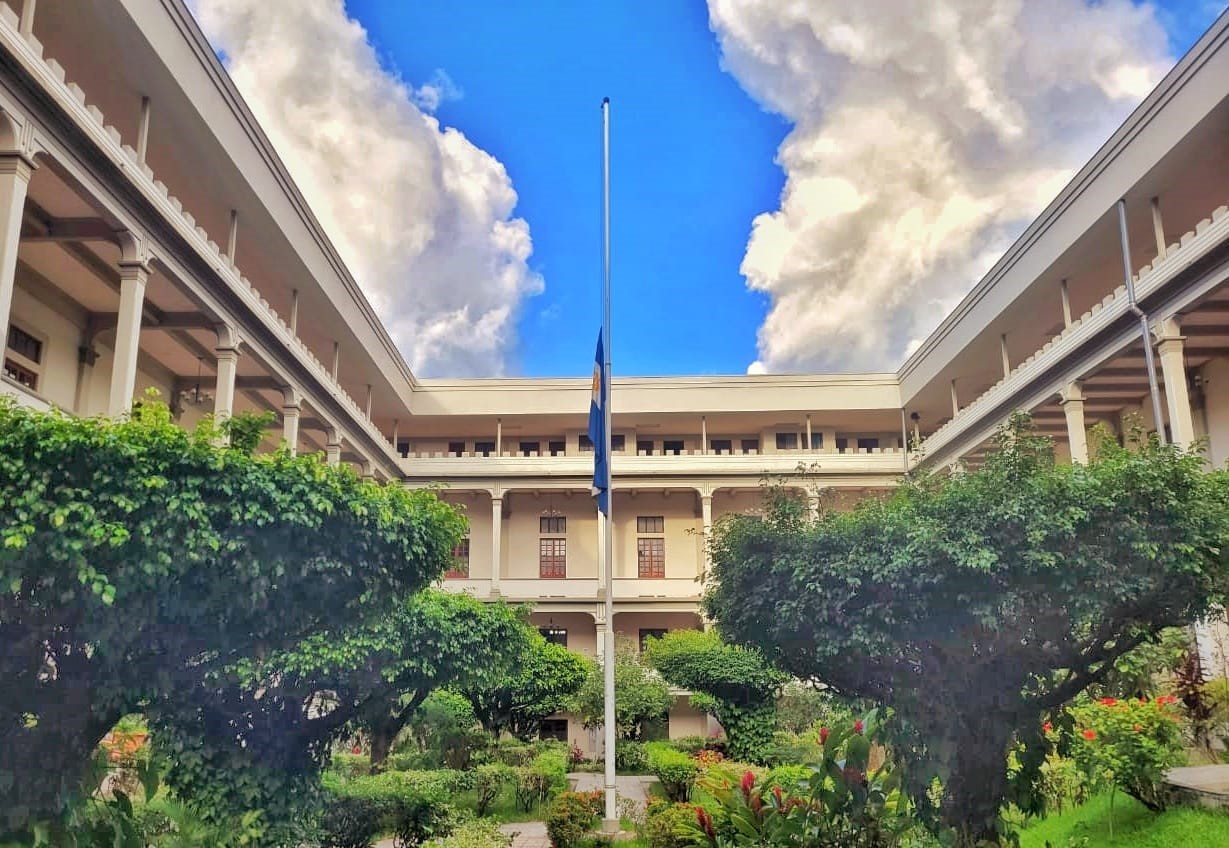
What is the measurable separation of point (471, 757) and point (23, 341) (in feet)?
38.2

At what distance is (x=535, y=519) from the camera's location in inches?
1332

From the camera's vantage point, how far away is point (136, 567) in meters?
5.74

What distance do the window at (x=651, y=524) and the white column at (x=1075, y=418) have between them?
1618 cm

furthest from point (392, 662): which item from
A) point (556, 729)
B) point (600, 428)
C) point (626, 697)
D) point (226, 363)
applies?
point (556, 729)

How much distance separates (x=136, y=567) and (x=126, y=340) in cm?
924

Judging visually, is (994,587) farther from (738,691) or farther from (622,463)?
(622,463)

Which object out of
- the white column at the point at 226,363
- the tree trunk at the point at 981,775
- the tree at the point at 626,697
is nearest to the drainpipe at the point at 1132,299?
the tree trunk at the point at 981,775

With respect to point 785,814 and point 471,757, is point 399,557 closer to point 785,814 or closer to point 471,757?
point 785,814

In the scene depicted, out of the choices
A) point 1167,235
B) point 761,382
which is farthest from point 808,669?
point 761,382

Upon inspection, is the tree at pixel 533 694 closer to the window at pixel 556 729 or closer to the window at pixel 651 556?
the window at pixel 556 729

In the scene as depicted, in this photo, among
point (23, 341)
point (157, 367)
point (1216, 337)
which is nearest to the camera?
point (23, 341)

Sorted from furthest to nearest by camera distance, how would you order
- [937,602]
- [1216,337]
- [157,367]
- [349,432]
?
[349,432]
[157,367]
[1216,337]
[937,602]

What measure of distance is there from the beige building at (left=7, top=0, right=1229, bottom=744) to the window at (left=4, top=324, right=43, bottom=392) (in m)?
0.05

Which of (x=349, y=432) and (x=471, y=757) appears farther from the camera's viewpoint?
(x=349, y=432)
